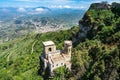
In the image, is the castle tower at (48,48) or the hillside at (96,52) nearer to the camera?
the hillside at (96,52)

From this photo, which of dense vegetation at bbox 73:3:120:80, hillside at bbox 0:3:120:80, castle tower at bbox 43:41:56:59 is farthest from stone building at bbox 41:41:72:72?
dense vegetation at bbox 73:3:120:80

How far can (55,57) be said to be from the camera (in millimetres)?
53156

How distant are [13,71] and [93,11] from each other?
34003mm

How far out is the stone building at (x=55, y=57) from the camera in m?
51.4

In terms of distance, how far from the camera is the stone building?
169 ft

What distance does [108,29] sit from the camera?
65125 millimetres

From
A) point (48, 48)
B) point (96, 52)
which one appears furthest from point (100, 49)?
point (48, 48)

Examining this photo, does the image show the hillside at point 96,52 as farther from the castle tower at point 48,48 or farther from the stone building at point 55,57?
the castle tower at point 48,48

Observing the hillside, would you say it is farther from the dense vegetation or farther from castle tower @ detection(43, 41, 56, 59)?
castle tower @ detection(43, 41, 56, 59)

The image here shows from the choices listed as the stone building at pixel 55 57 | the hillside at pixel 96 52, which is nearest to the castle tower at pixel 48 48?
the stone building at pixel 55 57

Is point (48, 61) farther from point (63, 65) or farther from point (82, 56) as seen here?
point (82, 56)

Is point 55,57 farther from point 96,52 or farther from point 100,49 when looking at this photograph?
point 100,49

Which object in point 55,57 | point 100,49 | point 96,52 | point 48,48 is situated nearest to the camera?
point 55,57

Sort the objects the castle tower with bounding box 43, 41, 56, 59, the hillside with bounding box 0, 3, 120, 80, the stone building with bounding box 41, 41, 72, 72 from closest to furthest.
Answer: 1. the hillside with bounding box 0, 3, 120, 80
2. the stone building with bounding box 41, 41, 72, 72
3. the castle tower with bounding box 43, 41, 56, 59
